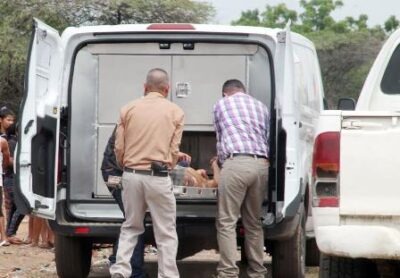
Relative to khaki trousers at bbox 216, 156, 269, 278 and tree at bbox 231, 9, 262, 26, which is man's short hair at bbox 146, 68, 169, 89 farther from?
tree at bbox 231, 9, 262, 26

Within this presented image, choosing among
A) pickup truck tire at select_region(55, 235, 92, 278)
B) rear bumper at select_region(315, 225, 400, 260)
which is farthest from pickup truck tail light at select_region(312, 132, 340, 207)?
pickup truck tire at select_region(55, 235, 92, 278)

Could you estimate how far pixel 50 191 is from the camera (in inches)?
340

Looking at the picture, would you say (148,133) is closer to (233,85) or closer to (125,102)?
(233,85)

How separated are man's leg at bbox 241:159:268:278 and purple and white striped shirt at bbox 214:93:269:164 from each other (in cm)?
13

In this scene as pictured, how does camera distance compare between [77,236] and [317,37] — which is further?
[317,37]

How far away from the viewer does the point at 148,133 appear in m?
8.34

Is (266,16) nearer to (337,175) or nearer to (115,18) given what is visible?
(115,18)

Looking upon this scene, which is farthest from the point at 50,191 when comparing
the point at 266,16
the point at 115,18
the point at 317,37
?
the point at 266,16

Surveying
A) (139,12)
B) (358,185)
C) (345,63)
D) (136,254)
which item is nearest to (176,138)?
(136,254)

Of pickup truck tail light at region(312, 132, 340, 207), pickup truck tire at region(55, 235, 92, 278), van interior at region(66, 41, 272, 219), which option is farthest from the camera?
pickup truck tire at region(55, 235, 92, 278)

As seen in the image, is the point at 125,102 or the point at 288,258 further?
the point at 125,102

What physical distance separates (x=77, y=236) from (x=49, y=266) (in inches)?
85.8

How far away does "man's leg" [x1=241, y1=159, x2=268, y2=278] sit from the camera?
880 cm

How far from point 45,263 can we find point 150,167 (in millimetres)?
3432
